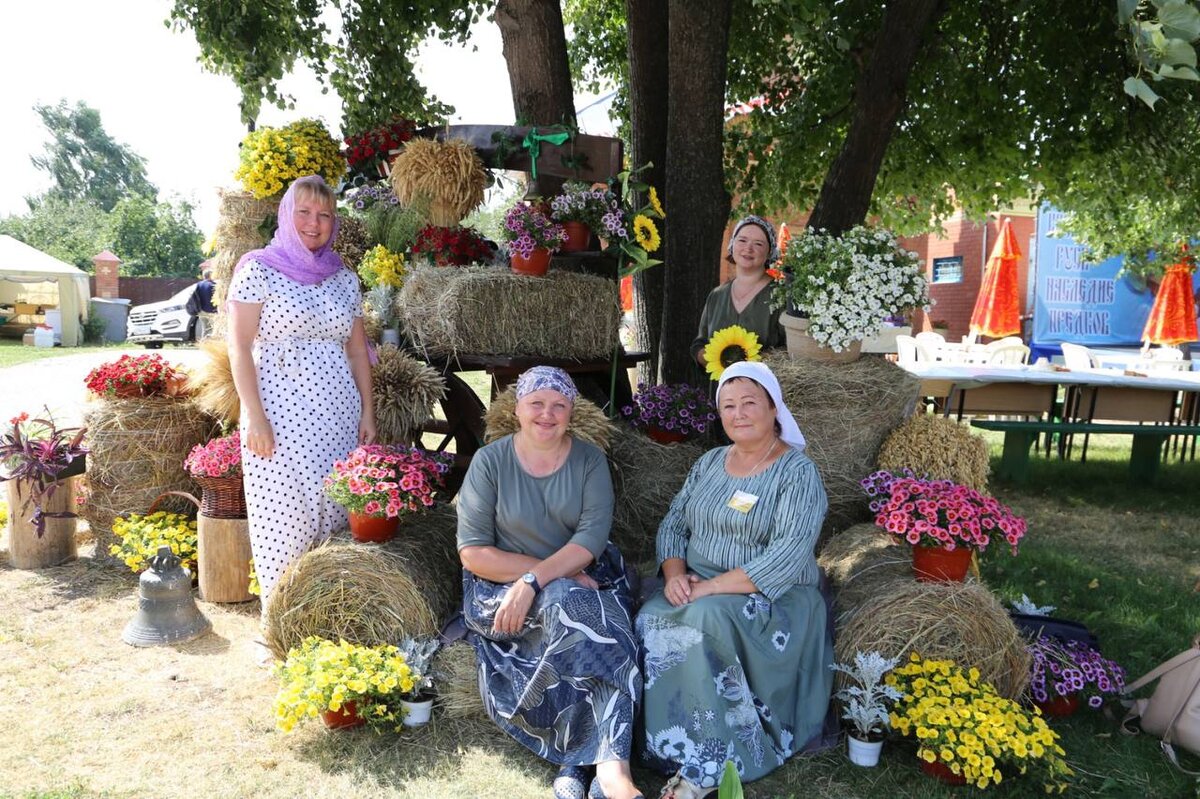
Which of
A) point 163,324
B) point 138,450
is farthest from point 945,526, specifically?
point 163,324

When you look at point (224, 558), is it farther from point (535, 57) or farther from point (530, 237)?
point (535, 57)

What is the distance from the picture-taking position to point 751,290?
491cm

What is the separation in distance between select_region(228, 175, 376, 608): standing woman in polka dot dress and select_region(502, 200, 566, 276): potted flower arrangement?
1.00 m

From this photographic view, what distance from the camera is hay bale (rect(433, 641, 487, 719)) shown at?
3.48m

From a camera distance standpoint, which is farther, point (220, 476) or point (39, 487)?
point (39, 487)

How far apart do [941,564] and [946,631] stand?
28 centimetres

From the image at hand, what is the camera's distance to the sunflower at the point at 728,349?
460 cm

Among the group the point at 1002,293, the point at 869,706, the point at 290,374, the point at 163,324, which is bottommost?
the point at 163,324

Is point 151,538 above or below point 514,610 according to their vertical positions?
below

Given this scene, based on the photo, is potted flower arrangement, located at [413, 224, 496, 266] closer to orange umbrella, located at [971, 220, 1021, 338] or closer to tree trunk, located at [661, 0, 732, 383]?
tree trunk, located at [661, 0, 732, 383]

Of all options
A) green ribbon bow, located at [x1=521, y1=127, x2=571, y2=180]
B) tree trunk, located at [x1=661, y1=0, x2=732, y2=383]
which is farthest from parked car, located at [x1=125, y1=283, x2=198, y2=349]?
green ribbon bow, located at [x1=521, y1=127, x2=571, y2=180]

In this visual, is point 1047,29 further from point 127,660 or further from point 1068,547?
point 127,660

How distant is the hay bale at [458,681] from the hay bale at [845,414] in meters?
1.89

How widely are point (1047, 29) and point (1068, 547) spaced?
12.7ft
